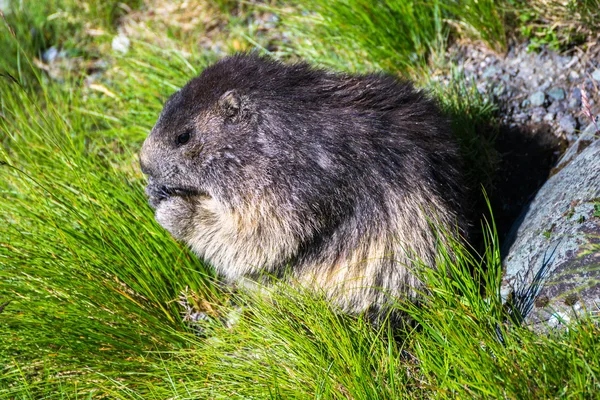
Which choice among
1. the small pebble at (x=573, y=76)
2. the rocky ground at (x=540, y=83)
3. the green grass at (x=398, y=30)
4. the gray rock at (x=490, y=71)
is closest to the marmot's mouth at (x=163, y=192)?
the green grass at (x=398, y=30)

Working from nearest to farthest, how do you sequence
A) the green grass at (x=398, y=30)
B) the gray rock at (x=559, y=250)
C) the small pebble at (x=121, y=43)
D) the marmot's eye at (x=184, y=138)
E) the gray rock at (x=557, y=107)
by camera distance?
the gray rock at (x=559, y=250), the marmot's eye at (x=184, y=138), the gray rock at (x=557, y=107), the green grass at (x=398, y=30), the small pebble at (x=121, y=43)

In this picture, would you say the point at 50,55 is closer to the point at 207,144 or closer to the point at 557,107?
the point at 207,144

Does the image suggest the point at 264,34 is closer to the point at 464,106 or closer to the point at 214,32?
the point at 214,32

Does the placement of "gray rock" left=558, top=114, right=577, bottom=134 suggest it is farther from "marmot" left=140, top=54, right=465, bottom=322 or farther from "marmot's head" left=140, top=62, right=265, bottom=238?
"marmot's head" left=140, top=62, right=265, bottom=238

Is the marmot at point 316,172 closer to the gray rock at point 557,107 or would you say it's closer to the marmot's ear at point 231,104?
the marmot's ear at point 231,104

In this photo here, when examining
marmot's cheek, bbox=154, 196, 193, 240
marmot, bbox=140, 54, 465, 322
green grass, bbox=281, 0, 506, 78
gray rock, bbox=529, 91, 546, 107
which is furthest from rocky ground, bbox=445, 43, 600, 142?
marmot's cheek, bbox=154, 196, 193, 240

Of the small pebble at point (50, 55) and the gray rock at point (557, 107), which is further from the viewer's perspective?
the small pebble at point (50, 55)

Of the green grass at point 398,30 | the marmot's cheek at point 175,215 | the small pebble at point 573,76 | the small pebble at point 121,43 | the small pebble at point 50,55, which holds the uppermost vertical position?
the small pebble at point 573,76

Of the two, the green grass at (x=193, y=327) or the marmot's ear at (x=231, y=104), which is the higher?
the marmot's ear at (x=231, y=104)
